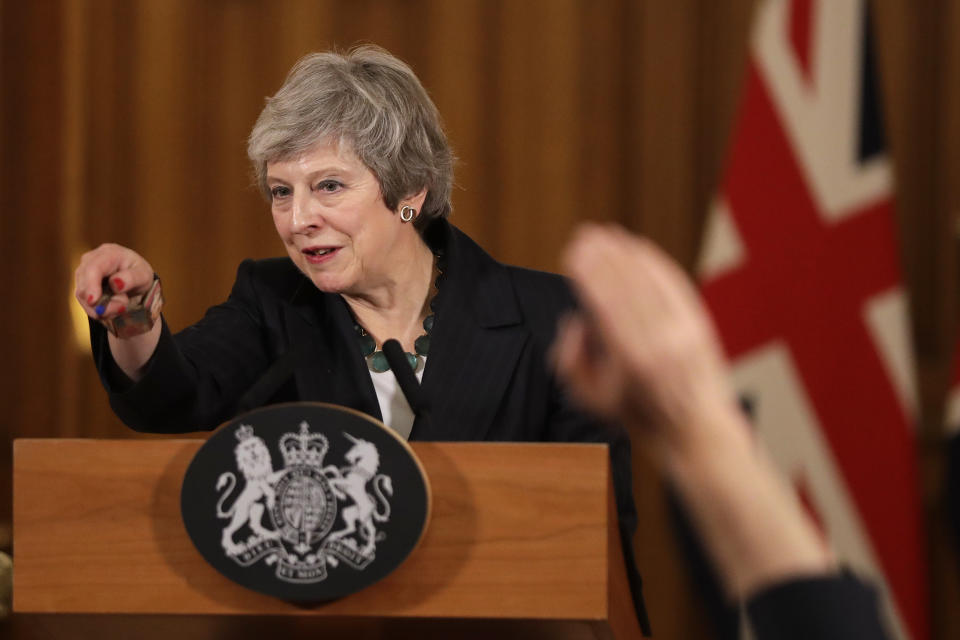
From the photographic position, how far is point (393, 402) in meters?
2.33

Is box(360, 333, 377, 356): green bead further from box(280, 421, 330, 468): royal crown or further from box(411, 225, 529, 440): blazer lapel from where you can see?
box(280, 421, 330, 468): royal crown

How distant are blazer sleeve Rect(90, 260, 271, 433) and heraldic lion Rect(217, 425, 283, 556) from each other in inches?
20.4

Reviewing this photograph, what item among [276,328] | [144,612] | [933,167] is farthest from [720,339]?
[144,612]

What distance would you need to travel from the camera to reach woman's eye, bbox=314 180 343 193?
2361 millimetres

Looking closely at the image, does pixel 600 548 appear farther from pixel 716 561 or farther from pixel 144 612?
pixel 716 561

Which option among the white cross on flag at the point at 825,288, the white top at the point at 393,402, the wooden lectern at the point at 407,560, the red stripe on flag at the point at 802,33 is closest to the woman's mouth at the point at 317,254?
the white top at the point at 393,402

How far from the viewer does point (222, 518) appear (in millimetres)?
1577

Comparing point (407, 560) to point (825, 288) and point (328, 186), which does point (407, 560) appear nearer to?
point (328, 186)

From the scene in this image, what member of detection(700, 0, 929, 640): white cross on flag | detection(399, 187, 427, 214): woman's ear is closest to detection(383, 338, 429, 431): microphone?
detection(399, 187, 427, 214): woman's ear

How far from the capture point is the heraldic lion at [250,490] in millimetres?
1562

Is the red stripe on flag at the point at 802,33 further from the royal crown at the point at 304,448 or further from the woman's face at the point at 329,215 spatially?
the royal crown at the point at 304,448

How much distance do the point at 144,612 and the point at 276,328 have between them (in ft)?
2.86

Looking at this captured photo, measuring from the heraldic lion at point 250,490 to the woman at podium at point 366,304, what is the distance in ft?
1.72

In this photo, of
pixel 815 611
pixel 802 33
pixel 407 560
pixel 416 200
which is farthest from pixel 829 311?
pixel 815 611
